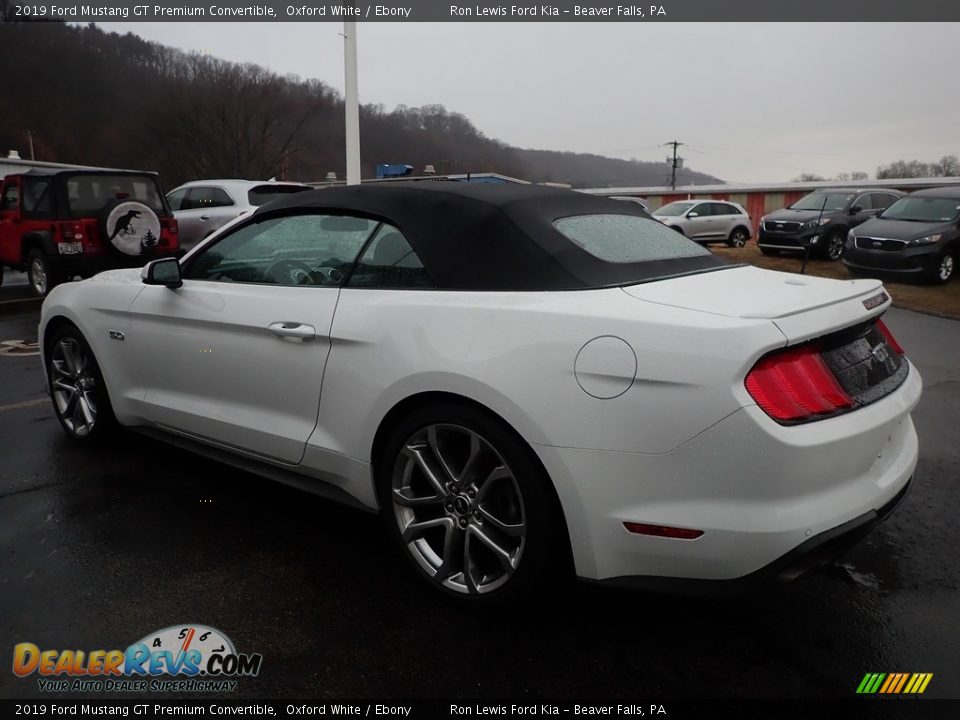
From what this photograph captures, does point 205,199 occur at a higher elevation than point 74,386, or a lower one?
higher

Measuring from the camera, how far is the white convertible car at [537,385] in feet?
6.42

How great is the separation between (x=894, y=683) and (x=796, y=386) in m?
0.97

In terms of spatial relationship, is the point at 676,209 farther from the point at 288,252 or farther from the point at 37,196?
the point at 288,252

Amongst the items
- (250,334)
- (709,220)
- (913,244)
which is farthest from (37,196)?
(709,220)

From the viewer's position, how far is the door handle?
2757 mm

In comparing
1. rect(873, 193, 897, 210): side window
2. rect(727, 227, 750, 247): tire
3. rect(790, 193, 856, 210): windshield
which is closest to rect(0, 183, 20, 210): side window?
rect(790, 193, 856, 210): windshield

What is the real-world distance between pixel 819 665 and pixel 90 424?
383 cm

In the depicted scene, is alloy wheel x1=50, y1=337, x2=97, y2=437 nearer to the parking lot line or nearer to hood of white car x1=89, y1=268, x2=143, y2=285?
hood of white car x1=89, y1=268, x2=143, y2=285

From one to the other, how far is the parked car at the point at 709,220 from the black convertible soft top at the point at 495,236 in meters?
18.6

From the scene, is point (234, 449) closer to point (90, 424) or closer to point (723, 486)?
point (90, 424)

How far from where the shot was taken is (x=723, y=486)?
1.94 meters

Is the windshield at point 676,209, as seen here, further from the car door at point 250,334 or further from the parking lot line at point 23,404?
the car door at point 250,334

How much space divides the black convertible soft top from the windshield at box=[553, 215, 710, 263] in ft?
0.15

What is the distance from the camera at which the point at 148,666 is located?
2221 mm
